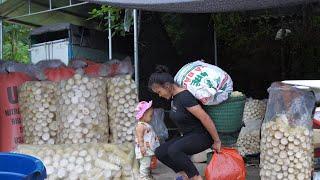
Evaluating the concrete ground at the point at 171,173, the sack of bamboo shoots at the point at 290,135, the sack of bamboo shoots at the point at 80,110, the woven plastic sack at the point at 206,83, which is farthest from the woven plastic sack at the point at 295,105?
the sack of bamboo shoots at the point at 80,110

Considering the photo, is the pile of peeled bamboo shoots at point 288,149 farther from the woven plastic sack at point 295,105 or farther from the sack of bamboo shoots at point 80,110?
the sack of bamboo shoots at point 80,110

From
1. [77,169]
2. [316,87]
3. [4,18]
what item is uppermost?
[4,18]

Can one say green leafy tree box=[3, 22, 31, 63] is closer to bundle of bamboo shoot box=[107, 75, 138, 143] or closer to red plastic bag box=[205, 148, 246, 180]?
bundle of bamboo shoot box=[107, 75, 138, 143]

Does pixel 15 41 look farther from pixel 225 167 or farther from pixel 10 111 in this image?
pixel 225 167

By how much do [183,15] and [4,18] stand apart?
140 inches

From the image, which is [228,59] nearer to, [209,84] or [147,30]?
[147,30]

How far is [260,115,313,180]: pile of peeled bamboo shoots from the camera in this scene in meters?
3.72

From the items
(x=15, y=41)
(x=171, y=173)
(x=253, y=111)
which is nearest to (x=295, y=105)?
(x=171, y=173)

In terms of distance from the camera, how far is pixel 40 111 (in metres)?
4.74

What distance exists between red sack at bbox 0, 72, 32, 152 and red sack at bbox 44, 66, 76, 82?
22cm

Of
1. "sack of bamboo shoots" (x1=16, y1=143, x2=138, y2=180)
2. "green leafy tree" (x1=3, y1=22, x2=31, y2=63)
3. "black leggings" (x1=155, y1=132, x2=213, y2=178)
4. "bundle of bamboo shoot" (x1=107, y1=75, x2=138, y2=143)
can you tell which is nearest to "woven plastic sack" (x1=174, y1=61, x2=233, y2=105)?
"black leggings" (x1=155, y1=132, x2=213, y2=178)

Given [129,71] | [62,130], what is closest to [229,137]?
[129,71]

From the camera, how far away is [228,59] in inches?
308

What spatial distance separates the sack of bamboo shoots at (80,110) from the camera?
4.67 m
